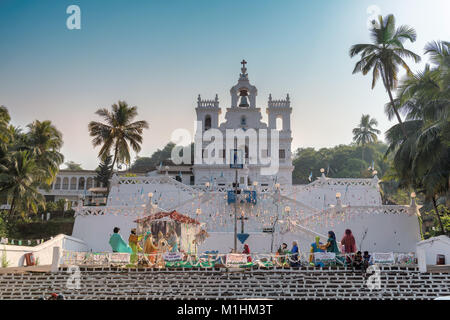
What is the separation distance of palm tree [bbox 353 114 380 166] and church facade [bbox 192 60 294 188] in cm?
2112

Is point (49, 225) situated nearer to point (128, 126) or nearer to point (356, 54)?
point (128, 126)

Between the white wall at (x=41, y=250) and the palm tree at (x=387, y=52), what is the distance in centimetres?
2088

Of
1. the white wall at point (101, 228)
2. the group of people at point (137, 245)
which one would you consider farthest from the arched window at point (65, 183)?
the group of people at point (137, 245)

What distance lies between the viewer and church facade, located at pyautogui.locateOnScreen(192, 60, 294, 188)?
40.5 meters

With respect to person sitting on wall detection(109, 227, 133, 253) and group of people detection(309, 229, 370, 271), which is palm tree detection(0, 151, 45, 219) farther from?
group of people detection(309, 229, 370, 271)

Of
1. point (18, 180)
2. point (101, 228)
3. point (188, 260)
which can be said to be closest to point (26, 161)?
point (18, 180)

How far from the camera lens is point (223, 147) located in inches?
1628

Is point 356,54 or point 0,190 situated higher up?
point 356,54

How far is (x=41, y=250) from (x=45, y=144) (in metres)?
18.7

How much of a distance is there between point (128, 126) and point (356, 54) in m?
20.2

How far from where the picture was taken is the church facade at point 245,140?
1593 inches

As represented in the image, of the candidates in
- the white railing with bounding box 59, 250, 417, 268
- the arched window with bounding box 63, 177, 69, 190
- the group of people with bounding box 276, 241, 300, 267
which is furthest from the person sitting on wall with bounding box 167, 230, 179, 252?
the arched window with bounding box 63, 177, 69, 190

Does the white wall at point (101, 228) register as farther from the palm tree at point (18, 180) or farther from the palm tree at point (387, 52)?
the palm tree at point (387, 52)
